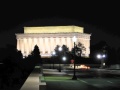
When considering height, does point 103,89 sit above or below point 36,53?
below

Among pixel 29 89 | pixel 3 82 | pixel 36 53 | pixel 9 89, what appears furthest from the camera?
pixel 36 53

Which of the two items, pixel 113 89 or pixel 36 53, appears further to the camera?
pixel 36 53

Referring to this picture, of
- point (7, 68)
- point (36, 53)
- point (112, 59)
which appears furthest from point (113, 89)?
point (36, 53)

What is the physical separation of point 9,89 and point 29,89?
734 inches

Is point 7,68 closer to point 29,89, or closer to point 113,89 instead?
point 113,89

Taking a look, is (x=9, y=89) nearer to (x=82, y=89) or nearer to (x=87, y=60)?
(x=82, y=89)

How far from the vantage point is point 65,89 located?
33219 mm

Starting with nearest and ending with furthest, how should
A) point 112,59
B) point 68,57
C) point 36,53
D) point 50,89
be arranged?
point 50,89, point 112,59, point 68,57, point 36,53

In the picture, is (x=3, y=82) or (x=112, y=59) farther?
(x=112, y=59)

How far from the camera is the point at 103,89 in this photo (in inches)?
1315

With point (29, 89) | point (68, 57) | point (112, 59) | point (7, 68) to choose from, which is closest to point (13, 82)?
point (7, 68)

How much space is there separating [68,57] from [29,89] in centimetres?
14537

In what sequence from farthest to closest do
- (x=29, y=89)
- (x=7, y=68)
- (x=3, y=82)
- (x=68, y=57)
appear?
(x=68, y=57), (x=7, y=68), (x=3, y=82), (x=29, y=89)

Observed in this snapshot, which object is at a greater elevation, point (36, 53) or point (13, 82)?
point (36, 53)
